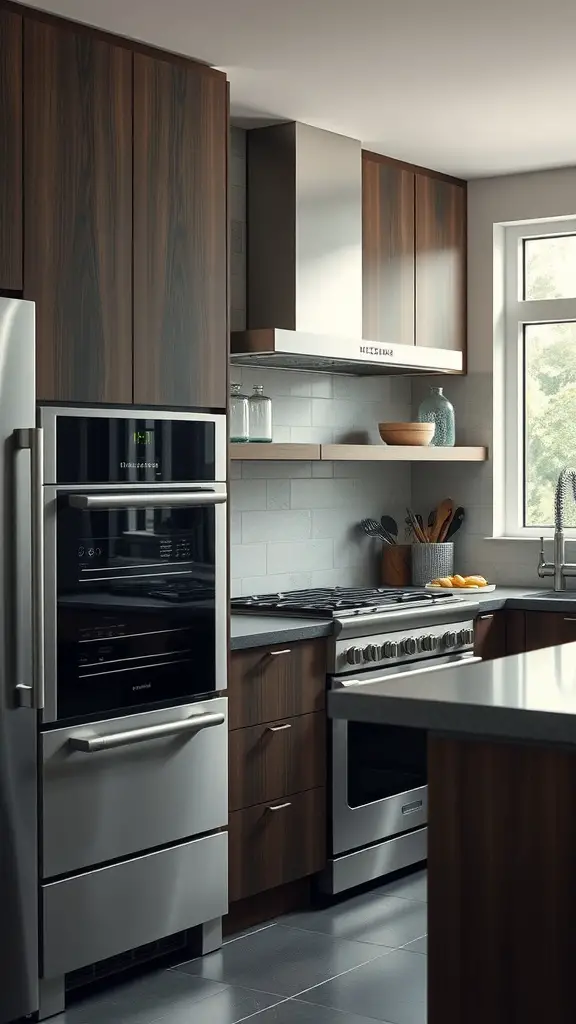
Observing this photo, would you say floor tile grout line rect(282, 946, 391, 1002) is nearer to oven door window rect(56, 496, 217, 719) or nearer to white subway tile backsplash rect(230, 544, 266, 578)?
oven door window rect(56, 496, 217, 719)

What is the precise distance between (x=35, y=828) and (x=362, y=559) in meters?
2.47

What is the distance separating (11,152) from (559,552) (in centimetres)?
290

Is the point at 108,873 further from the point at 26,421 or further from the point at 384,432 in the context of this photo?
the point at 384,432

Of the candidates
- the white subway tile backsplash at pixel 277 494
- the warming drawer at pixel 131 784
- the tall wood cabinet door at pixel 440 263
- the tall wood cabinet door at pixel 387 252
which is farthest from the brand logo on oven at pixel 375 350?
the warming drawer at pixel 131 784

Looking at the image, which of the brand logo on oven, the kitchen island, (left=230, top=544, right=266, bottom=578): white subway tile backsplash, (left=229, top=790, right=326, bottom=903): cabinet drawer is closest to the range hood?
the brand logo on oven

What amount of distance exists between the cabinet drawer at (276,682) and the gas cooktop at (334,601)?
0.17 metres

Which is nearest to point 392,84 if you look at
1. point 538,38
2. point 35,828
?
point 538,38

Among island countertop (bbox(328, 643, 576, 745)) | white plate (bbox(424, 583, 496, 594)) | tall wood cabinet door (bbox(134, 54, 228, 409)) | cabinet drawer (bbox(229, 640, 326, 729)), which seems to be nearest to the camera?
island countertop (bbox(328, 643, 576, 745))

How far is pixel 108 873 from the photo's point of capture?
11.4 feet

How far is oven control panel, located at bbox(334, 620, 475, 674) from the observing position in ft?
14.1

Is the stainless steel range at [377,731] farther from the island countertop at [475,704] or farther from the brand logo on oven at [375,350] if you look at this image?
the island countertop at [475,704]

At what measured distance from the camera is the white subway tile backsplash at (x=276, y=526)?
485 cm

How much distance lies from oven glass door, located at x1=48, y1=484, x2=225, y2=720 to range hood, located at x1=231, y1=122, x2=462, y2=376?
94 cm

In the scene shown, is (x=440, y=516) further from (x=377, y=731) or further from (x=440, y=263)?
(x=377, y=731)
